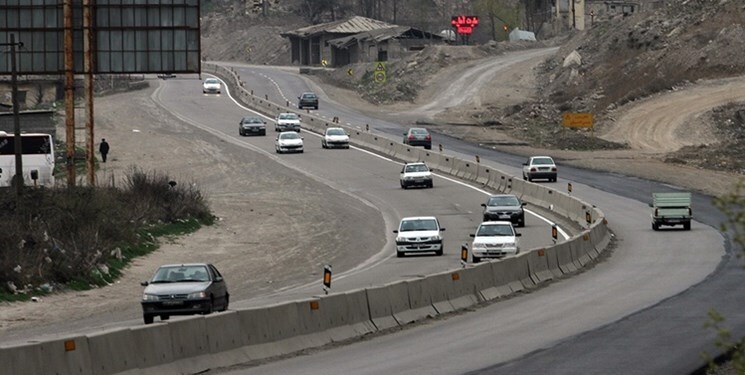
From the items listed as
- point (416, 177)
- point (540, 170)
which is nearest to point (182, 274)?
point (416, 177)

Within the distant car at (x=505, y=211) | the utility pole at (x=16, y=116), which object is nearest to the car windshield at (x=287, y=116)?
the distant car at (x=505, y=211)

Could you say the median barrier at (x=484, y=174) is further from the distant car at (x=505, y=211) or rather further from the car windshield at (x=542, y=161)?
the distant car at (x=505, y=211)

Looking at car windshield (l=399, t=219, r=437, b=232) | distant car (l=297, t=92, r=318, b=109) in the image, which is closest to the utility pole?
car windshield (l=399, t=219, r=437, b=232)

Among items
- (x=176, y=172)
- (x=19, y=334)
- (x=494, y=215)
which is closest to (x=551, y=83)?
(x=176, y=172)

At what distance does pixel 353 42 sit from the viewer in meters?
170

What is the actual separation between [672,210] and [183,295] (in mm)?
31685

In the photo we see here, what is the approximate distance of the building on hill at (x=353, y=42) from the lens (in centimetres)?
16575

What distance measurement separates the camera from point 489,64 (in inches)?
5817

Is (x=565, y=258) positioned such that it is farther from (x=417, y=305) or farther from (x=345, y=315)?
(x=345, y=315)

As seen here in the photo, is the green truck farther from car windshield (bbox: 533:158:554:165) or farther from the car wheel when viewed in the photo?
the car wheel

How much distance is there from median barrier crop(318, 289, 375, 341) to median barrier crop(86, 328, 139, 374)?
634cm

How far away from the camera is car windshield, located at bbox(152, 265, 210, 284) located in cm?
3134

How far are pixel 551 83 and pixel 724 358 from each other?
342 feet

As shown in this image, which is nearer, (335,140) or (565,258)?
(565,258)
